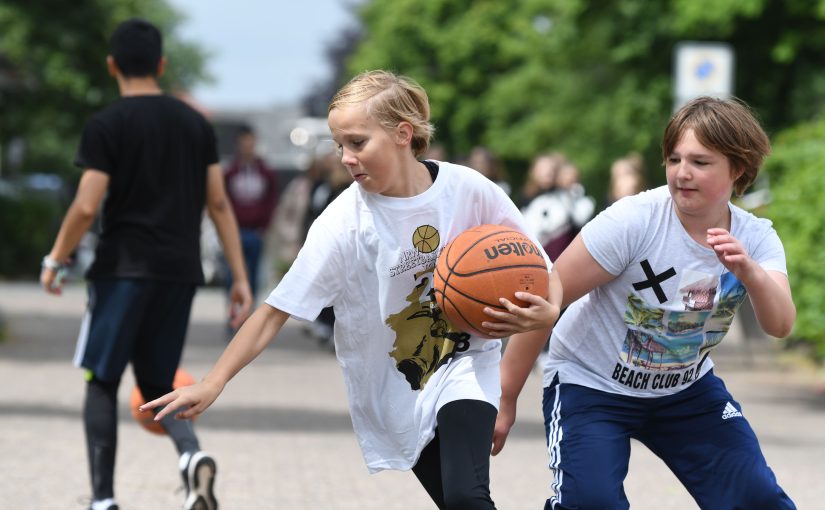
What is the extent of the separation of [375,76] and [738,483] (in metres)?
1.70

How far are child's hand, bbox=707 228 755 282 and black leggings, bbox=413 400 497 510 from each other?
903mm

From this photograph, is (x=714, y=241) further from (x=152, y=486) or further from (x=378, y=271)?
(x=152, y=486)

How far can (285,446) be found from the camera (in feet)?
30.9

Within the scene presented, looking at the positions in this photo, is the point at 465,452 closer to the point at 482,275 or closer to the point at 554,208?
the point at 482,275

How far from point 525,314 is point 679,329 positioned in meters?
0.60

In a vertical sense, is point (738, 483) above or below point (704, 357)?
below

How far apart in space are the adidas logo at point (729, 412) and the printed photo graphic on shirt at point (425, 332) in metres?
0.85

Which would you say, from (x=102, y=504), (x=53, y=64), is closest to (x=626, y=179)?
(x=102, y=504)

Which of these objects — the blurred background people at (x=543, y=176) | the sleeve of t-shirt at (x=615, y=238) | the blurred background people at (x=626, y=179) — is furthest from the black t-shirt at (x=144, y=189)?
the blurred background people at (x=543, y=176)

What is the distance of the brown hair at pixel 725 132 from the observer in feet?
15.8

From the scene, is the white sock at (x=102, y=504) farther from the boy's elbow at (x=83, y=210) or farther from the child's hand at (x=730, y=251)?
the child's hand at (x=730, y=251)

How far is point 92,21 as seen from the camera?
19.2m

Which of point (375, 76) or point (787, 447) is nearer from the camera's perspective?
point (375, 76)

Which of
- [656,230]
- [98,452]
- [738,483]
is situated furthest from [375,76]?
[98,452]
